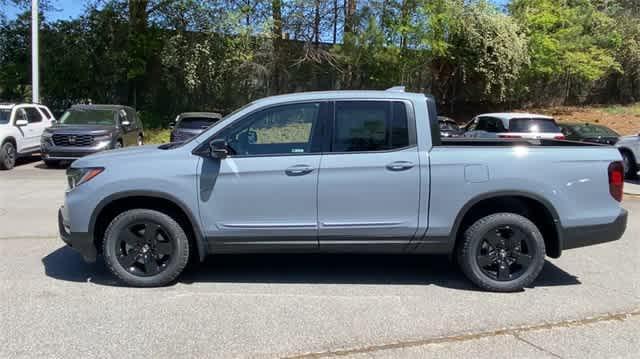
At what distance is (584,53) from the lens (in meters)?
27.5

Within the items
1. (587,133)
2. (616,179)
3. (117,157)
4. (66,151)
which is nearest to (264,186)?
(117,157)

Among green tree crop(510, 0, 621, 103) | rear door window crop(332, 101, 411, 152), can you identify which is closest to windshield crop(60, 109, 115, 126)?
rear door window crop(332, 101, 411, 152)

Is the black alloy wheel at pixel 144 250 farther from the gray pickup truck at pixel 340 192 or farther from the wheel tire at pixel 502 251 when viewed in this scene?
the wheel tire at pixel 502 251

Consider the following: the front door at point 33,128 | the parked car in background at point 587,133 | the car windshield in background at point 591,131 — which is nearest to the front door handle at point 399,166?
the front door at point 33,128

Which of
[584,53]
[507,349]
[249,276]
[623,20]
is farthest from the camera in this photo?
[623,20]

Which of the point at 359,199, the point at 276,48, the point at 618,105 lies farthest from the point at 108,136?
the point at 618,105

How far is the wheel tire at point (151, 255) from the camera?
5582 mm

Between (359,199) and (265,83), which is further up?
(265,83)

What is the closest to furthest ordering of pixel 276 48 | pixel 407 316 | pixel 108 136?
pixel 407 316
pixel 108 136
pixel 276 48

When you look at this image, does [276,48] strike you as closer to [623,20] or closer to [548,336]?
[623,20]

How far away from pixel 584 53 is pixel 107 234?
2681 centimetres

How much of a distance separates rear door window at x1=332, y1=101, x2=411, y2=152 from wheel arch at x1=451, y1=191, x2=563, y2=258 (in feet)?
2.90

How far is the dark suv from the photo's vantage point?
15.6m

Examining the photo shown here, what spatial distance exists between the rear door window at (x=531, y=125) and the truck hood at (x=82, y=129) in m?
10.5
